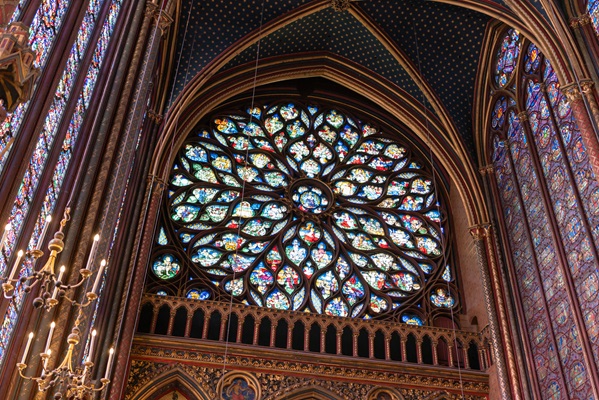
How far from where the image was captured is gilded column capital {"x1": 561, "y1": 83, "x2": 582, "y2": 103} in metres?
10.6

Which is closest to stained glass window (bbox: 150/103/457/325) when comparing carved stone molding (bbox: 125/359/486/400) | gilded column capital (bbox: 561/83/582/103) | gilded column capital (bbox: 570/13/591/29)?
carved stone molding (bbox: 125/359/486/400)

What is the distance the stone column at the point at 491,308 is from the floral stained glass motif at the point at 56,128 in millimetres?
7874

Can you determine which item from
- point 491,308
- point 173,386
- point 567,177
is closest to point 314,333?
point 173,386

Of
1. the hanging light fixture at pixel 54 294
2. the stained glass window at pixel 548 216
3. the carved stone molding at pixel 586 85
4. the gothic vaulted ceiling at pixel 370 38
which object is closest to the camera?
the hanging light fixture at pixel 54 294

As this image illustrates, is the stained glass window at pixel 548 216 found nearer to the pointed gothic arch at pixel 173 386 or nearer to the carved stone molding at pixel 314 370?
the carved stone molding at pixel 314 370

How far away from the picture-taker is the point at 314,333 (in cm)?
1255

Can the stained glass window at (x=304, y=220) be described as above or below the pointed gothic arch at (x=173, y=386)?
above

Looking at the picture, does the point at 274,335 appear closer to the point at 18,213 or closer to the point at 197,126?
the point at 197,126

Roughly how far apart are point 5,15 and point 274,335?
29.0 feet

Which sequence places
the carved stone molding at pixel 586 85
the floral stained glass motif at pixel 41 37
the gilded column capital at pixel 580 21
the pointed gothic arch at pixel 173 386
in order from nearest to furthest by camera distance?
the floral stained glass motif at pixel 41 37
the carved stone molding at pixel 586 85
the gilded column capital at pixel 580 21
the pointed gothic arch at pixel 173 386

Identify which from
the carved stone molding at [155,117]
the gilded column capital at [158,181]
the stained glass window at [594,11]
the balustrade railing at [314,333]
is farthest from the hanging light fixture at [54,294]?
the stained glass window at [594,11]

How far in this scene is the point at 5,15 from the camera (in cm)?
420

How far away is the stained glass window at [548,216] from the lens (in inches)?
410

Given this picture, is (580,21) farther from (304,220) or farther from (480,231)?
(304,220)
